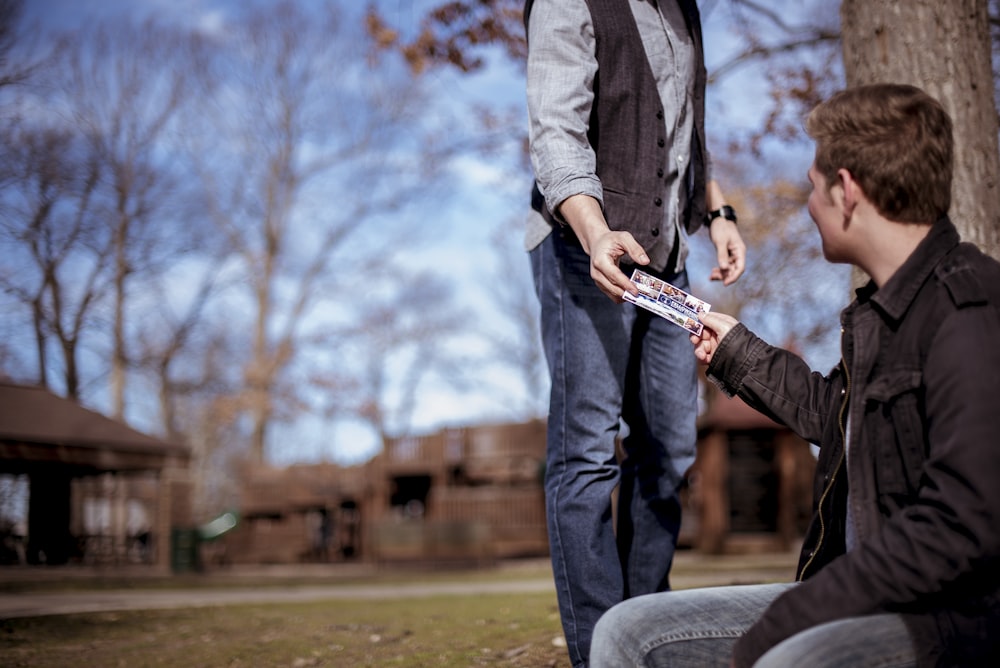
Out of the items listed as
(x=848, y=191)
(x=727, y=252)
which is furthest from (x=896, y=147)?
(x=727, y=252)

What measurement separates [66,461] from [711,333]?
13.0 meters

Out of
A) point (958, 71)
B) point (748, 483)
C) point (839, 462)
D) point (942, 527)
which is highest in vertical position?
point (958, 71)

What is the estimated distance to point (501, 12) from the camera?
8992 millimetres

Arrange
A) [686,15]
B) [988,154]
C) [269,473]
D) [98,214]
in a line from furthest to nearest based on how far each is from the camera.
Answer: [269,473] → [98,214] → [988,154] → [686,15]

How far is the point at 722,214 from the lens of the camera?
3.14 m

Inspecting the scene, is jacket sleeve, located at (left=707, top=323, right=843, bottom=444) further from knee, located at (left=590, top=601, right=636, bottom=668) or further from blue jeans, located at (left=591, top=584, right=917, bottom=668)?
knee, located at (left=590, top=601, right=636, bottom=668)

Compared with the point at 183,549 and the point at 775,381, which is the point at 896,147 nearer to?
the point at 775,381

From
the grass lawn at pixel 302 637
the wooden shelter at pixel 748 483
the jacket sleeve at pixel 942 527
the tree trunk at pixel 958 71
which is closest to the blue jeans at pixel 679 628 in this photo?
the jacket sleeve at pixel 942 527

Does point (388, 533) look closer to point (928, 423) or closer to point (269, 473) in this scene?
point (269, 473)

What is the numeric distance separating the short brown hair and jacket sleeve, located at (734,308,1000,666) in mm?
260

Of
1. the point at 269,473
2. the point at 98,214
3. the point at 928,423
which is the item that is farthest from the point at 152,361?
the point at 928,423

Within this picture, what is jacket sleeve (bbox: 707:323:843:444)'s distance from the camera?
2.03m

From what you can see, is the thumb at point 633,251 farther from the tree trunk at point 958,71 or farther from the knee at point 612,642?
the tree trunk at point 958,71

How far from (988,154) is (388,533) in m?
12.7
